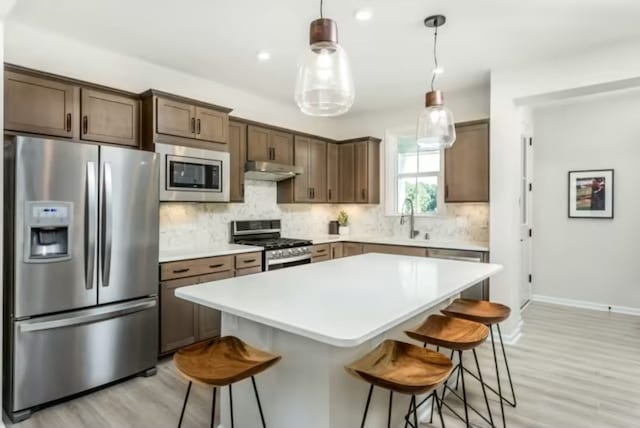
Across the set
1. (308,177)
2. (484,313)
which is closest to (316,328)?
(484,313)

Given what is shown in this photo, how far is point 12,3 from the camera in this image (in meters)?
2.14

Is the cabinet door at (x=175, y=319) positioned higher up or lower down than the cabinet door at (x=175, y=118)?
lower down

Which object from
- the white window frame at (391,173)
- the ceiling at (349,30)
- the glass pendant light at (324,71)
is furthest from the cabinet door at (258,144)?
the glass pendant light at (324,71)

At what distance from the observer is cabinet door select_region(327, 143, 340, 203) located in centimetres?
553

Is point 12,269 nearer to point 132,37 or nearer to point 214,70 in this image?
point 132,37

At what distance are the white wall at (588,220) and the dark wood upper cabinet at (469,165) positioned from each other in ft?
5.50

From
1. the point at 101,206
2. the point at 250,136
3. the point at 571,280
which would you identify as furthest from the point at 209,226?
the point at 571,280

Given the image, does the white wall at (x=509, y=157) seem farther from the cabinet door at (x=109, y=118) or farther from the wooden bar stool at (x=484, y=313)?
the cabinet door at (x=109, y=118)

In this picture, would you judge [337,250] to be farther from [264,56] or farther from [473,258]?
[264,56]

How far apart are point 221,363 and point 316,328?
0.55 metres

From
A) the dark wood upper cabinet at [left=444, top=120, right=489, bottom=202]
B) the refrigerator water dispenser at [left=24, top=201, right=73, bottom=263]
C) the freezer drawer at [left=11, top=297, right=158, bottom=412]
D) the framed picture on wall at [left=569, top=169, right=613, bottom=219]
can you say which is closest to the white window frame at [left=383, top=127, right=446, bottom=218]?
the dark wood upper cabinet at [left=444, top=120, right=489, bottom=202]

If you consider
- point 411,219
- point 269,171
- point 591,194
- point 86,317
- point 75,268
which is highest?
point 269,171

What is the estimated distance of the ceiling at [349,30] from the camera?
2.67 meters

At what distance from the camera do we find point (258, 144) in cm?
447
